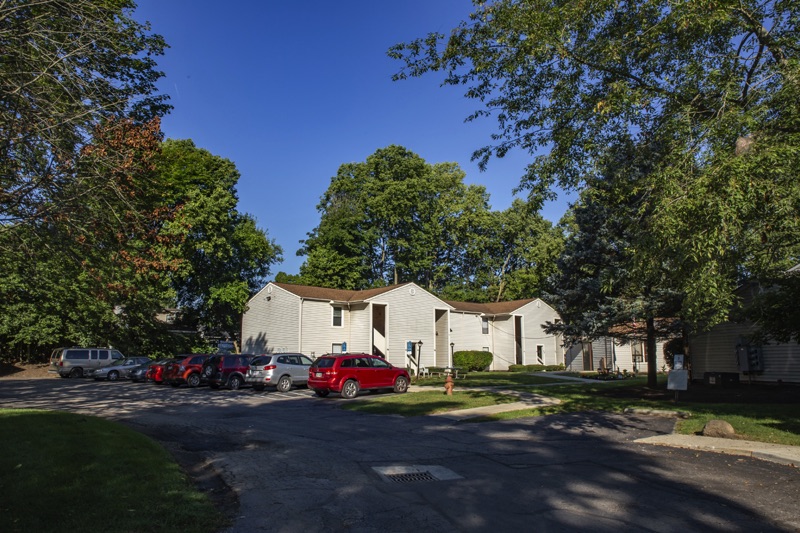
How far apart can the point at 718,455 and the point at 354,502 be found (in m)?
7.09

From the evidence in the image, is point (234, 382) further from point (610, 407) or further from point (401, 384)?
point (610, 407)

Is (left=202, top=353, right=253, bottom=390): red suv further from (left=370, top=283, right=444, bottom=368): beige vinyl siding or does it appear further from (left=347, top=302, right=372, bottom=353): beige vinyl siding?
(left=370, top=283, right=444, bottom=368): beige vinyl siding

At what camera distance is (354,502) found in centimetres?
683

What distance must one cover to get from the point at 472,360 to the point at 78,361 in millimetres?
26036

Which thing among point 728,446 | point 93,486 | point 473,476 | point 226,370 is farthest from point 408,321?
point 93,486

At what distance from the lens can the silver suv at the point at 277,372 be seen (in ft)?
81.9

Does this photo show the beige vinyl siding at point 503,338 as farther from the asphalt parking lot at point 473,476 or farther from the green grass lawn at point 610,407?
the asphalt parking lot at point 473,476

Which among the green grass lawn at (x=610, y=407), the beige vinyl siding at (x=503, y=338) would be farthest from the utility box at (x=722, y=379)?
the beige vinyl siding at (x=503, y=338)

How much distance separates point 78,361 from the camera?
35.8 meters

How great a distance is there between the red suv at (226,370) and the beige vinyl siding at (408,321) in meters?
11.5

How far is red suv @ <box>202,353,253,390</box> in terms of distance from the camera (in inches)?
→ 1046

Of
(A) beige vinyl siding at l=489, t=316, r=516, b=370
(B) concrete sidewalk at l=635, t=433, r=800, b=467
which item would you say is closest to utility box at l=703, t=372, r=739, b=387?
(B) concrete sidewalk at l=635, t=433, r=800, b=467

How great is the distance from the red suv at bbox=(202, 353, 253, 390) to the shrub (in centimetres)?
1760

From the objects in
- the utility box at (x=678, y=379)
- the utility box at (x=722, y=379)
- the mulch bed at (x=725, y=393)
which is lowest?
the mulch bed at (x=725, y=393)
